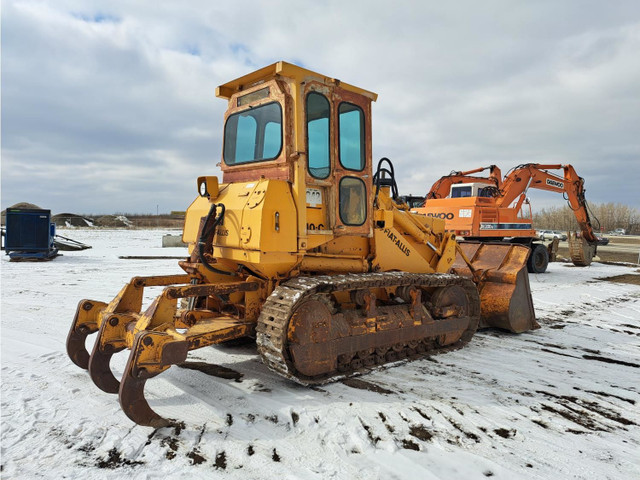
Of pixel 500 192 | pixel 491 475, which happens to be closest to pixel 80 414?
pixel 491 475

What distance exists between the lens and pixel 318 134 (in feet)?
16.0

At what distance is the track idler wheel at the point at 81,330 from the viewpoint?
14.8 ft

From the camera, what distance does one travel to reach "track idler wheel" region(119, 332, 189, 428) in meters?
3.41

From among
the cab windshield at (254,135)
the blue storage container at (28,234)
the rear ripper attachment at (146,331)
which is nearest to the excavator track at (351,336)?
the rear ripper attachment at (146,331)

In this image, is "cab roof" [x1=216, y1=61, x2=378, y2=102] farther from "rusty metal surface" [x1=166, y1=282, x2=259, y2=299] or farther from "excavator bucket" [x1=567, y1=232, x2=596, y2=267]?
"excavator bucket" [x1=567, y1=232, x2=596, y2=267]

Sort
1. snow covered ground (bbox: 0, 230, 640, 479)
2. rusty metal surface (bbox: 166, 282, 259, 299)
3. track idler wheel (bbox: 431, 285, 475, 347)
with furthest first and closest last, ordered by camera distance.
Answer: track idler wheel (bbox: 431, 285, 475, 347)
rusty metal surface (bbox: 166, 282, 259, 299)
snow covered ground (bbox: 0, 230, 640, 479)

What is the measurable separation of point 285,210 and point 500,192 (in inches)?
481

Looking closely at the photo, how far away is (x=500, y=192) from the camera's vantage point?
48.2 ft

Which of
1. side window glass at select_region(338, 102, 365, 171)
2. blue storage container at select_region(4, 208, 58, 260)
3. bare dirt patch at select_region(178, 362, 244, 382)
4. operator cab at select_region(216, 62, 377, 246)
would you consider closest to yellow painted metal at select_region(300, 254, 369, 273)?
operator cab at select_region(216, 62, 377, 246)

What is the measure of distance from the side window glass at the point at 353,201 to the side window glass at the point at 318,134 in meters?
0.32

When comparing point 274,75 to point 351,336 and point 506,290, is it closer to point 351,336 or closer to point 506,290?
point 351,336

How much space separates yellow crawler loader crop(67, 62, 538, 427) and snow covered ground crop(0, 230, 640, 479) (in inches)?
12.9

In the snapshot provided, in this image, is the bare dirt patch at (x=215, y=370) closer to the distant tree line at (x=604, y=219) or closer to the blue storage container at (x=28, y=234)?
the blue storage container at (x=28, y=234)

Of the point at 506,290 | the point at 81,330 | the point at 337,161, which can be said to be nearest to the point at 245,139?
the point at 337,161
